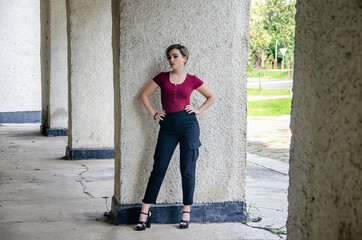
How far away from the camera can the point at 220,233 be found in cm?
462

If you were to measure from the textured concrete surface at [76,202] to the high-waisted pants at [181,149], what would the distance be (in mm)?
400

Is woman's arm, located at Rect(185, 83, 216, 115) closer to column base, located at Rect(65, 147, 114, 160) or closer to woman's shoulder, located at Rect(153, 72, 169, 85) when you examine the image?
woman's shoulder, located at Rect(153, 72, 169, 85)

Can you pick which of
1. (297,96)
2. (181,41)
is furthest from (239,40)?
(297,96)

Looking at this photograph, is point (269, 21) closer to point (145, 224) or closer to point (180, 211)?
point (180, 211)

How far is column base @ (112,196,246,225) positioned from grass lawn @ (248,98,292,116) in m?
16.7

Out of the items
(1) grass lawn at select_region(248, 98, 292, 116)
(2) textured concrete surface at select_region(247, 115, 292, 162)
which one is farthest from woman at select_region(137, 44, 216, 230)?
(1) grass lawn at select_region(248, 98, 292, 116)

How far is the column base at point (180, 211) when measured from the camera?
16.1ft

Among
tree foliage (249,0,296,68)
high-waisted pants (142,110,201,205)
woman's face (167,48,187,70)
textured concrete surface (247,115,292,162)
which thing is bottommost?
textured concrete surface (247,115,292,162)

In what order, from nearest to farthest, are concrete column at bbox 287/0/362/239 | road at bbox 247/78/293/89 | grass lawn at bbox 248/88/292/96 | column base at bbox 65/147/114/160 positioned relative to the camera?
concrete column at bbox 287/0/362/239 < column base at bbox 65/147/114/160 < grass lawn at bbox 248/88/292/96 < road at bbox 247/78/293/89

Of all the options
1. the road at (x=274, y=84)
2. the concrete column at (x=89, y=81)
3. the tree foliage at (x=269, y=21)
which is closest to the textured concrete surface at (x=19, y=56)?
the concrete column at (x=89, y=81)

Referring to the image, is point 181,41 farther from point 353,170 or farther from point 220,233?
point 353,170

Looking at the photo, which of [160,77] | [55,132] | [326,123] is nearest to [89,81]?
[55,132]

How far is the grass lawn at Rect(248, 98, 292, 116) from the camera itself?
21934 mm

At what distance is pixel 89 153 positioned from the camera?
9.39m
